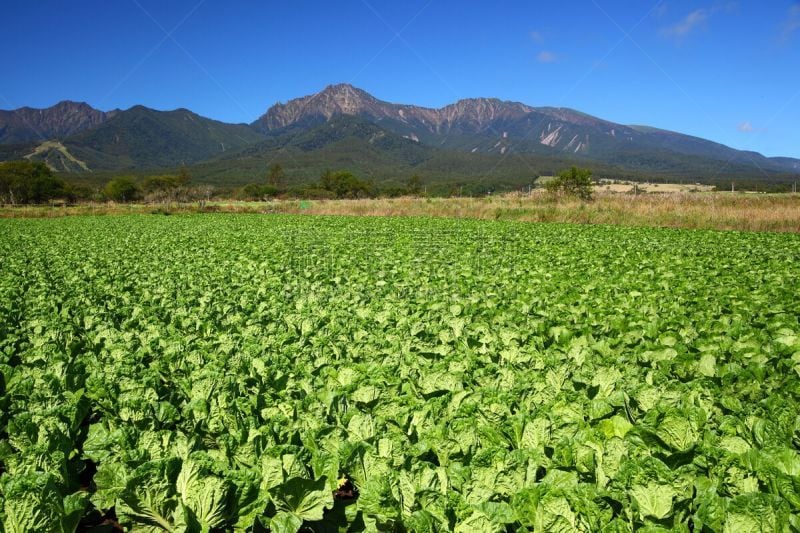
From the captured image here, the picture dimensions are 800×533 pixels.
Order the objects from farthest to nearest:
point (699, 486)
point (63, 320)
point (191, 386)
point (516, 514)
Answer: point (63, 320), point (191, 386), point (699, 486), point (516, 514)

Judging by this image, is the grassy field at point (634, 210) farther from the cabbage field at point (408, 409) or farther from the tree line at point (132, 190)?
the tree line at point (132, 190)

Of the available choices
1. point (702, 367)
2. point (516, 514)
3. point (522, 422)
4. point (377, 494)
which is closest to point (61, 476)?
point (377, 494)

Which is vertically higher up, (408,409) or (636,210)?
(636,210)

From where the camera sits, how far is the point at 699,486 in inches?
91.4

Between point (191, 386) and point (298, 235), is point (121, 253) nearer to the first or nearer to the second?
point (298, 235)

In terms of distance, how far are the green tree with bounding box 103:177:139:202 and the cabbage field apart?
105 metres

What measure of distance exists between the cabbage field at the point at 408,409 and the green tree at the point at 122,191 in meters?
105

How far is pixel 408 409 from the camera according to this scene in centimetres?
338

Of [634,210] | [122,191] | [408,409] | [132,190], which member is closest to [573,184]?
[634,210]

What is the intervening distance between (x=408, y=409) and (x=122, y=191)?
114373mm

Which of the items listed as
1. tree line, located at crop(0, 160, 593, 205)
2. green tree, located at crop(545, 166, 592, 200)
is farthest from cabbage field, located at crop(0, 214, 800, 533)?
tree line, located at crop(0, 160, 593, 205)

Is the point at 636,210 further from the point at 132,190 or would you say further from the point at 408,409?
the point at 132,190

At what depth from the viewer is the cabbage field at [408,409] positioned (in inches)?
89.0

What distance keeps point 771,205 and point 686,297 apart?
28.6 m
